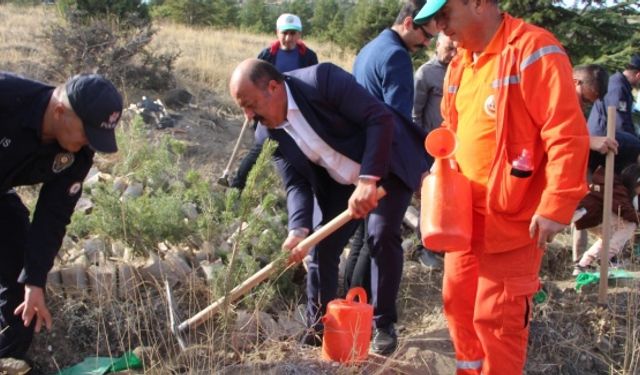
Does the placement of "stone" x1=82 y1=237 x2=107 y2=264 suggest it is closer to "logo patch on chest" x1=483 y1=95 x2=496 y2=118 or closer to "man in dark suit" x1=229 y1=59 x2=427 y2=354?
"man in dark suit" x1=229 y1=59 x2=427 y2=354

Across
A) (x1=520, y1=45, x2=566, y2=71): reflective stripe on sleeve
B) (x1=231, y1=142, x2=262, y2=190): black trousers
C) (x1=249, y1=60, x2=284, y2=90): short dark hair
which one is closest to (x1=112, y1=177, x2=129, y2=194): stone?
(x1=231, y1=142, x2=262, y2=190): black trousers

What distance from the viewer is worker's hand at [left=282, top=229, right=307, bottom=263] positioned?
311 centimetres

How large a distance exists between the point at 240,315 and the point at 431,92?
2351mm

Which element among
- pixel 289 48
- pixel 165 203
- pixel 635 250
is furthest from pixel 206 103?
pixel 635 250

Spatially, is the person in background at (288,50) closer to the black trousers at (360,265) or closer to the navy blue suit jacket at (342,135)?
the black trousers at (360,265)

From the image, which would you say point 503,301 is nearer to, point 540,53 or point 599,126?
point 540,53

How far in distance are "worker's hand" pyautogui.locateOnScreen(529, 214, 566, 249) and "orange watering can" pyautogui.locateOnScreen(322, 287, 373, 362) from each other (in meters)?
0.91

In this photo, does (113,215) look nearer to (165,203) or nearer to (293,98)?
(165,203)

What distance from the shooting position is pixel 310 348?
11.5 feet

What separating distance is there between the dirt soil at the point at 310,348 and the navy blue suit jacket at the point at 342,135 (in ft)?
2.34

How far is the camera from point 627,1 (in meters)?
8.40

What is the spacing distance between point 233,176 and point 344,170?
3.17m

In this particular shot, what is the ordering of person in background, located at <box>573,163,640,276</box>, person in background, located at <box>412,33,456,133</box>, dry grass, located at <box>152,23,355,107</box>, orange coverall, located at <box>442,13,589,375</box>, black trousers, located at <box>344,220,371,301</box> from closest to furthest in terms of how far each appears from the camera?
orange coverall, located at <box>442,13,589,375</box>, black trousers, located at <box>344,220,371,301</box>, person in background, located at <box>573,163,640,276</box>, person in background, located at <box>412,33,456,133</box>, dry grass, located at <box>152,23,355,107</box>

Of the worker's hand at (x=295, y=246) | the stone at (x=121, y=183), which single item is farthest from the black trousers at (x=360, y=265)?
the stone at (x=121, y=183)
